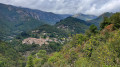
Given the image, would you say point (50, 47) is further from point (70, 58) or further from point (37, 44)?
point (70, 58)

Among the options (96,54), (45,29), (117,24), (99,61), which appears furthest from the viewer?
(45,29)

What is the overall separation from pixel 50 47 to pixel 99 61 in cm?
6598

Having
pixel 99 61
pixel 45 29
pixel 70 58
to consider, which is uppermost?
pixel 99 61

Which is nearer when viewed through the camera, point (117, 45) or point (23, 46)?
point (117, 45)

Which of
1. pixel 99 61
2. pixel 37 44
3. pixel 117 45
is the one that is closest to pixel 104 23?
pixel 117 45

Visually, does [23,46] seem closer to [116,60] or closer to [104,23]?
[104,23]

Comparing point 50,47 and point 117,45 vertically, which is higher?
point 117,45

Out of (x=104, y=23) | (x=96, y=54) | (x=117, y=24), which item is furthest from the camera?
(x=104, y=23)

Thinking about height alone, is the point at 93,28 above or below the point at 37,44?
above

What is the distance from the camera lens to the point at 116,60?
5500 millimetres

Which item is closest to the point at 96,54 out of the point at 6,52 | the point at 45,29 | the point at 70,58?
the point at 70,58

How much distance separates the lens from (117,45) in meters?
6.37

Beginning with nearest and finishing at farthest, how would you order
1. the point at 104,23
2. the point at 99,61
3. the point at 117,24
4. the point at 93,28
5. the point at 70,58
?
the point at 99,61, the point at 70,58, the point at 117,24, the point at 93,28, the point at 104,23

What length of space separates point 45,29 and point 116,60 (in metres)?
115
